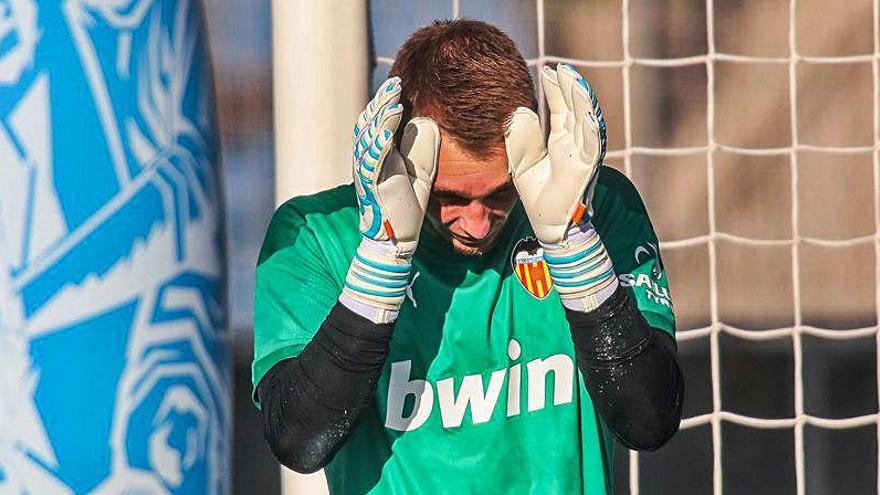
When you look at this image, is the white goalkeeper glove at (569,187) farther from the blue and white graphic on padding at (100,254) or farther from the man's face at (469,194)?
the blue and white graphic on padding at (100,254)

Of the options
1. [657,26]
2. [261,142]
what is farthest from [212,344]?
[657,26]

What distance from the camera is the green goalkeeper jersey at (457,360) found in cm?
169

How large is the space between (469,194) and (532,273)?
0.60 ft

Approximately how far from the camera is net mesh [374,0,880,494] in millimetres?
2857

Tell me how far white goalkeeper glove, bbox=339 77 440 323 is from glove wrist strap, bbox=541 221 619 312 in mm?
161

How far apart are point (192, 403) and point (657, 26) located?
5.92 feet

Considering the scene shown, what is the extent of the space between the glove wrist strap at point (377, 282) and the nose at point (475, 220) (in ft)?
0.28

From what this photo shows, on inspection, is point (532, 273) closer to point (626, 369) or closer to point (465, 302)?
point (465, 302)

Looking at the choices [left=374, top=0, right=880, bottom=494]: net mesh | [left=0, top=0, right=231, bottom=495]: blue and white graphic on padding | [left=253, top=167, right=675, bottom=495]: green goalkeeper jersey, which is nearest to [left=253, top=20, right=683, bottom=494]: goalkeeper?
[left=253, top=167, right=675, bottom=495]: green goalkeeper jersey

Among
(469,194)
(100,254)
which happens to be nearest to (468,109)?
(469,194)

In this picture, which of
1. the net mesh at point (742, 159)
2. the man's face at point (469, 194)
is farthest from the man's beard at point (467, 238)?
the net mesh at point (742, 159)

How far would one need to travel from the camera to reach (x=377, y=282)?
1.58 metres

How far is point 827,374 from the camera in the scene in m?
4.18

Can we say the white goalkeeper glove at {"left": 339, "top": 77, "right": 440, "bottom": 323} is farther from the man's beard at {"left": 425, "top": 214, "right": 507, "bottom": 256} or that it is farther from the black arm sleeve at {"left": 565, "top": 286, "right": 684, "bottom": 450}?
the black arm sleeve at {"left": 565, "top": 286, "right": 684, "bottom": 450}
